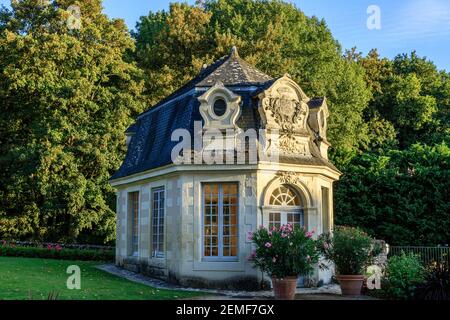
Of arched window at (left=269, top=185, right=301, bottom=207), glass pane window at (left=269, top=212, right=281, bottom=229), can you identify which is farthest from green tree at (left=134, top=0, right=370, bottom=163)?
glass pane window at (left=269, top=212, right=281, bottom=229)

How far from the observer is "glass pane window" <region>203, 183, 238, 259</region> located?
1614 cm

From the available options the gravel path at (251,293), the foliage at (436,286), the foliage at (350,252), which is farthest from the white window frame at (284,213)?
the foliage at (436,286)

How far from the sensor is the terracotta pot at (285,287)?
13.6 metres

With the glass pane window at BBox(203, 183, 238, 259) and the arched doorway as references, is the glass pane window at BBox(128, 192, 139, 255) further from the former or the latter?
the arched doorway

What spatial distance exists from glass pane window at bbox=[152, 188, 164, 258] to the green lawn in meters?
1.51

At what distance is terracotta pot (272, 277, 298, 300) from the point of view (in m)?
13.6

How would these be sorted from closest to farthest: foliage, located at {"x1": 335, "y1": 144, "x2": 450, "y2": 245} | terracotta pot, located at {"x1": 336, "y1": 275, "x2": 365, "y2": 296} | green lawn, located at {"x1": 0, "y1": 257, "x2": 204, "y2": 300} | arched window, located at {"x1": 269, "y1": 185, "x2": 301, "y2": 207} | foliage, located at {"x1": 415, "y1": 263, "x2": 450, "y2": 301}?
green lawn, located at {"x1": 0, "y1": 257, "x2": 204, "y2": 300}, foliage, located at {"x1": 415, "y1": 263, "x2": 450, "y2": 301}, terracotta pot, located at {"x1": 336, "y1": 275, "x2": 365, "y2": 296}, arched window, located at {"x1": 269, "y1": 185, "x2": 301, "y2": 207}, foliage, located at {"x1": 335, "y1": 144, "x2": 450, "y2": 245}

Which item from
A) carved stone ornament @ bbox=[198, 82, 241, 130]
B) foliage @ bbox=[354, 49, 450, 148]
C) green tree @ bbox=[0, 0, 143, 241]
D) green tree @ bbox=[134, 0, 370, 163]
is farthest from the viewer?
foliage @ bbox=[354, 49, 450, 148]

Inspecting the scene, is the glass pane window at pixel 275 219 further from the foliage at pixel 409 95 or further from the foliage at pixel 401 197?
the foliage at pixel 409 95

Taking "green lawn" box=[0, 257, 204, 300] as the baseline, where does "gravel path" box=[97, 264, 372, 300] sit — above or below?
below

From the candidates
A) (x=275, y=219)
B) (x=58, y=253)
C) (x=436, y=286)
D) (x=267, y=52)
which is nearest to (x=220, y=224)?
(x=275, y=219)

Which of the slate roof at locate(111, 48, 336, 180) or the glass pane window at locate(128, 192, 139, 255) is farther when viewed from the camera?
the glass pane window at locate(128, 192, 139, 255)

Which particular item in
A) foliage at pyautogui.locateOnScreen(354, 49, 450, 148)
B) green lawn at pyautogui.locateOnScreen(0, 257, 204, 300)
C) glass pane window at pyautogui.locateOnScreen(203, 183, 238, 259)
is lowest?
green lawn at pyautogui.locateOnScreen(0, 257, 204, 300)

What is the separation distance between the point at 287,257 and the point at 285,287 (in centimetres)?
72
